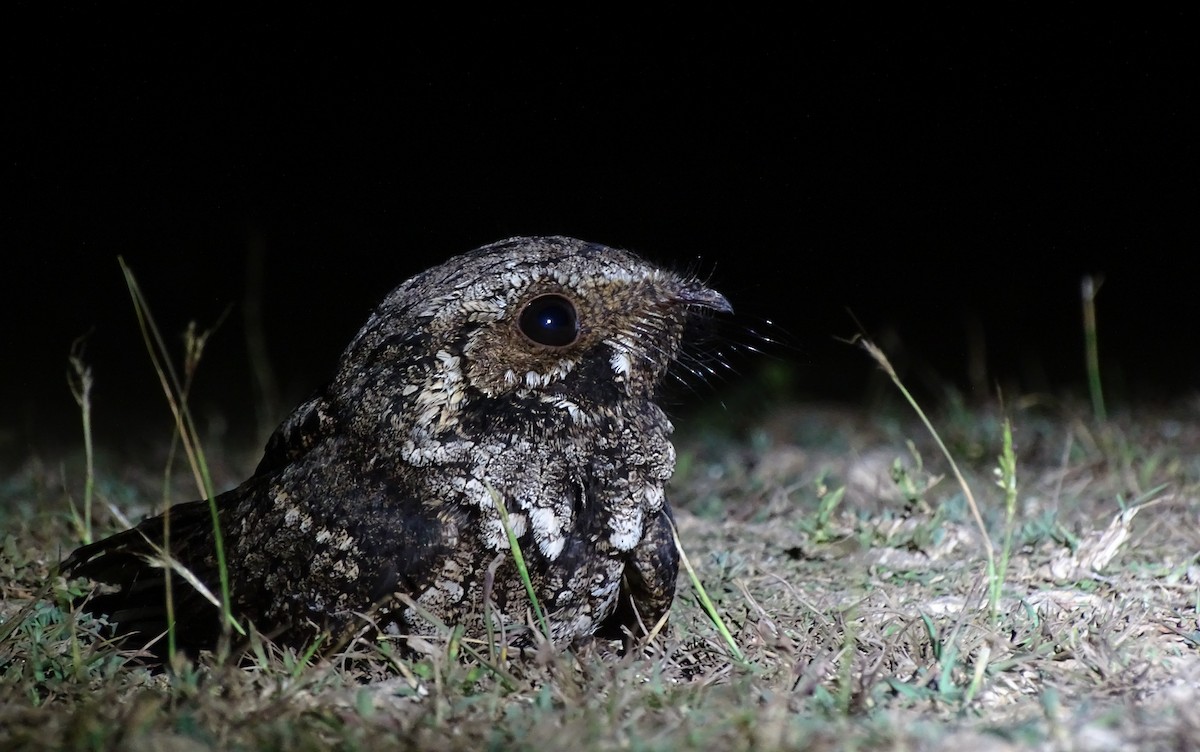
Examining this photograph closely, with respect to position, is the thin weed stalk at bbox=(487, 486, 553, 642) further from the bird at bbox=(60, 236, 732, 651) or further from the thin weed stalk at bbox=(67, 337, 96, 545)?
the thin weed stalk at bbox=(67, 337, 96, 545)

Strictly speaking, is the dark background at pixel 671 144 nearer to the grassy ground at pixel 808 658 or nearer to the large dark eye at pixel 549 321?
the grassy ground at pixel 808 658

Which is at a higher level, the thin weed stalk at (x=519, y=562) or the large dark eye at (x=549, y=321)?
the large dark eye at (x=549, y=321)

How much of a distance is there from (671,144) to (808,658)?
685cm

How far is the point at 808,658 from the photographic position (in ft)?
7.23

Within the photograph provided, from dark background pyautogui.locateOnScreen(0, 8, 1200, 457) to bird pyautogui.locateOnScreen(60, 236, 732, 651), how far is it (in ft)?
16.7

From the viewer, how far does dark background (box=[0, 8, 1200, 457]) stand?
8055mm

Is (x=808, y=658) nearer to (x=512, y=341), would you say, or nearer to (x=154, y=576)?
(x=512, y=341)

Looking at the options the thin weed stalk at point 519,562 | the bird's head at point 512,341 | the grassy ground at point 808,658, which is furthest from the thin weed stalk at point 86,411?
the thin weed stalk at point 519,562

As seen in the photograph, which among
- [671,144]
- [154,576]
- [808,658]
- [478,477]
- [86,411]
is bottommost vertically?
[808,658]

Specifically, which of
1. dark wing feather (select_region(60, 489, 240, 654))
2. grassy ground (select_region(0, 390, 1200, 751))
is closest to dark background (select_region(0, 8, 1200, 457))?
grassy ground (select_region(0, 390, 1200, 751))

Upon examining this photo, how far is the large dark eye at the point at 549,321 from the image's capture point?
2262 mm

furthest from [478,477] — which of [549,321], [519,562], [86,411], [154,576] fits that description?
[86,411]

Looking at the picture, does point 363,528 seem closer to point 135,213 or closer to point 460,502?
point 460,502

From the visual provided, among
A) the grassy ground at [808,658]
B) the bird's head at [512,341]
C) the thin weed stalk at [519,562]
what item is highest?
the bird's head at [512,341]
